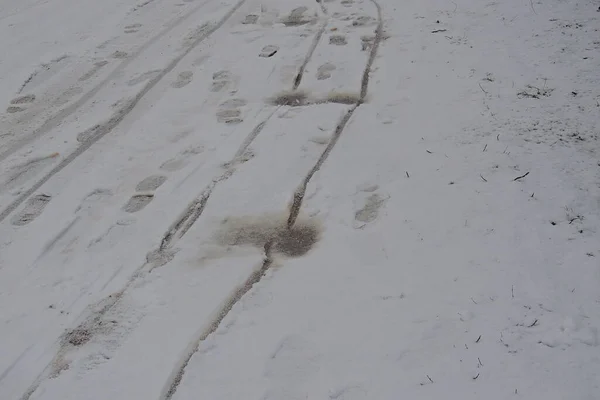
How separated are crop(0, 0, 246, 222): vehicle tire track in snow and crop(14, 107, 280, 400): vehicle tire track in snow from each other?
1.42 m

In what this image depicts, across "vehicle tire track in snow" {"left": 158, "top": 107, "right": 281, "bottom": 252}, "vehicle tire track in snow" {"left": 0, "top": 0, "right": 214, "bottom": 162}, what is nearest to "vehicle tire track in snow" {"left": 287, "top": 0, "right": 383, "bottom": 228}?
"vehicle tire track in snow" {"left": 158, "top": 107, "right": 281, "bottom": 252}

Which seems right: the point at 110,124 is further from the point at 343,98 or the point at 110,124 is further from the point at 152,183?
the point at 343,98

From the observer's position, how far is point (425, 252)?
342 centimetres

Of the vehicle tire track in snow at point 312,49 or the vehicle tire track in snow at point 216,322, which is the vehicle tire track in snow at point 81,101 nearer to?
the vehicle tire track in snow at point 312,49

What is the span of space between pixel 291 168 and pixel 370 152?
2.23 ft

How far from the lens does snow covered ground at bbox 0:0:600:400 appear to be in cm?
286

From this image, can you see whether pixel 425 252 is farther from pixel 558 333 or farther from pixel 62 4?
pixel 62 4

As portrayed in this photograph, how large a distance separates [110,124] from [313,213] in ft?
8.34

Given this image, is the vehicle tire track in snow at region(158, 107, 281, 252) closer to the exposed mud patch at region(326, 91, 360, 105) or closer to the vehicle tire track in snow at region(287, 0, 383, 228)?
the vehicle tire track in snow at region(287, 0, 383, 228)

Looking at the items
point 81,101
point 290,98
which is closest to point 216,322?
point 290,98

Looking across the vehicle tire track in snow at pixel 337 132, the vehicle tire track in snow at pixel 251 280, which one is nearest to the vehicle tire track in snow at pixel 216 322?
the vehicle tire track in snow at pixel 251 280

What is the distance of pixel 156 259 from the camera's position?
11.9 ft

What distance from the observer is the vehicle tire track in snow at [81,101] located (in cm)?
506

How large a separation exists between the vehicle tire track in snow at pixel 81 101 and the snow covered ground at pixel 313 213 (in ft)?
0.13
